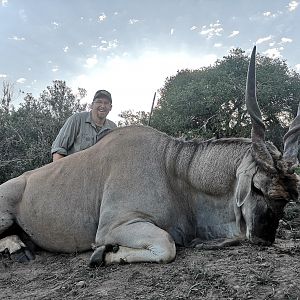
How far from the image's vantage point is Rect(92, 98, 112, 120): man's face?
223 inches

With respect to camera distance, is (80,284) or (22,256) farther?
(22,256)

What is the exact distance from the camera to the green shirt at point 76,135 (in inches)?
215

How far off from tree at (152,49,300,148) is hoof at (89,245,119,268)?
9863 millimetres

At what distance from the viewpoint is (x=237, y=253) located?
9.95 ft

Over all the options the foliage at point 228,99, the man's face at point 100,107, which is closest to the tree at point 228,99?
the foliage at point 228,99

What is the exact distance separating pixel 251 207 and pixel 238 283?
0.88 meters

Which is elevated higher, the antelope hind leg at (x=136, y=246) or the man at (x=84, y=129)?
the man at (x=84, y=129)

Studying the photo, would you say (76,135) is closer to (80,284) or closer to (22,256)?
(22,256)

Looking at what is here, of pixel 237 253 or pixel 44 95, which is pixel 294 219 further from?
pixel 44 95

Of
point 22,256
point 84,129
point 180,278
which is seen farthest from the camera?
point 84,129

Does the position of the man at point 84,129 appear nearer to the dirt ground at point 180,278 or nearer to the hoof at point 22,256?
the hoof at point 22,256

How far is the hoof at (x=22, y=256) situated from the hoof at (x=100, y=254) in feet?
2.92

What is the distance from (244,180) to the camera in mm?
3184

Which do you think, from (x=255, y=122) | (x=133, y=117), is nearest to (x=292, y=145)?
(x=255, y=122)
